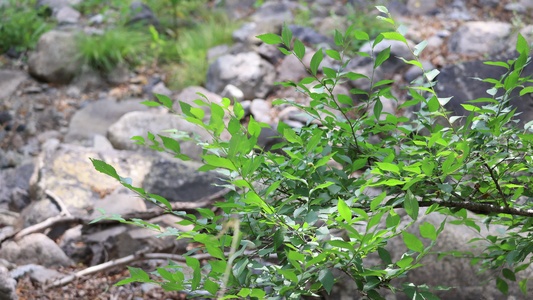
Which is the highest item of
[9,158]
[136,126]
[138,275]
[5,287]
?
[138,275]

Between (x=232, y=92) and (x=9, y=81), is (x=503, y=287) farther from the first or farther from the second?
(x=9, y=81)

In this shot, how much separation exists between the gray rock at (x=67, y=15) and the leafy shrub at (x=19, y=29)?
0.26 metres

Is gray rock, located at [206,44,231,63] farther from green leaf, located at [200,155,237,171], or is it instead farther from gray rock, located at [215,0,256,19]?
green leaf, located at [200,155,237,171]

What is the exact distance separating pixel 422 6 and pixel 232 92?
3702 millimetres

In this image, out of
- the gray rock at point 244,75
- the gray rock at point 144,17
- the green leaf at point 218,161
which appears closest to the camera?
the green leaf at point 218,161

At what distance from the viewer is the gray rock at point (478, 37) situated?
5547 millimetres

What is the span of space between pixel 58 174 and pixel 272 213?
11.4 ft

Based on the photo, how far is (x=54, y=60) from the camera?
6.20 meters

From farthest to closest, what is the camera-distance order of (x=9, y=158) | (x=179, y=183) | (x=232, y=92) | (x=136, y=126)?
1. (x=232, y=92)
2. (x=9, y=158)
3. (x=136, y=126)
4. (x=179, y=183)

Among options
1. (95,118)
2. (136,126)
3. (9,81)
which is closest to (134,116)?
(136,126)

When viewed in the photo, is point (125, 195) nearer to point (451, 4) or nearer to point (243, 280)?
point (243, 280)

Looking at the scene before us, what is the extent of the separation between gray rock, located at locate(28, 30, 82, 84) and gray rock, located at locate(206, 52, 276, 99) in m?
1.94

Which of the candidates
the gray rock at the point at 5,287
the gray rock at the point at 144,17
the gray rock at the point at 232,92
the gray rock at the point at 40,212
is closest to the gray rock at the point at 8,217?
the gray rock at the point at 40,212

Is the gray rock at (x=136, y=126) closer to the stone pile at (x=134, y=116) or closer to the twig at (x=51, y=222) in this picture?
the stone pile at (x=134, y=116)
